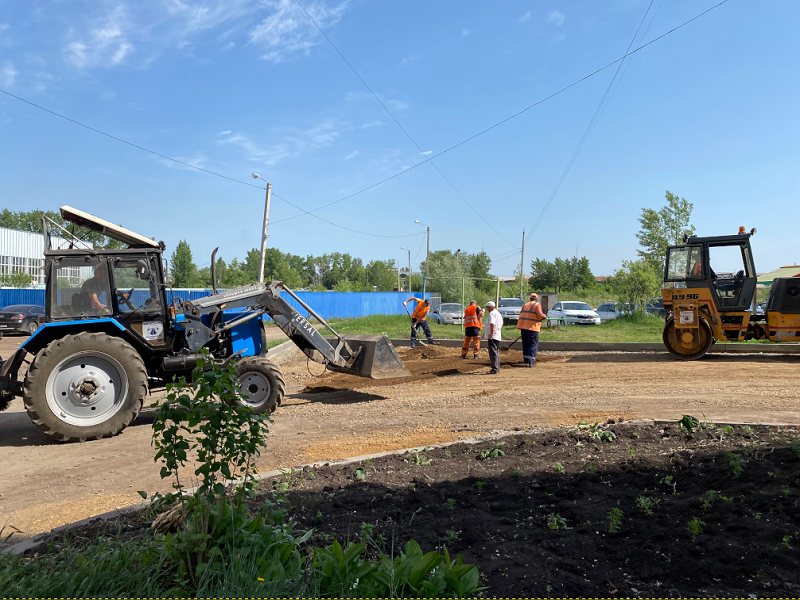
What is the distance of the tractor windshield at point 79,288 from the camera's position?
25.8ft

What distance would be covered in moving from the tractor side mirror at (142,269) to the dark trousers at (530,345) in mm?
8588

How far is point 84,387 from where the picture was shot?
746 cm

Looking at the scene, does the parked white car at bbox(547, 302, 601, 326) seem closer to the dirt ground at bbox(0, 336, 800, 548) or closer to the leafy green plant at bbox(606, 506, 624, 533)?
the dirt ground at bbox(0, 336, 800, 548)

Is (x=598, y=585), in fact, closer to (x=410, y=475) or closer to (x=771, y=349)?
(x=410, y=475)

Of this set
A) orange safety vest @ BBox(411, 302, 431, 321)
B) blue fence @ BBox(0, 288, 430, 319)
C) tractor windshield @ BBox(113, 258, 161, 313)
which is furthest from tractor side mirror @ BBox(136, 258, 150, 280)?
blue fence @ BBox(0, 288, 430, 319)

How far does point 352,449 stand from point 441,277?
39.4m

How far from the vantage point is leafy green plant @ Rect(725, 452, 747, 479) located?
428cm

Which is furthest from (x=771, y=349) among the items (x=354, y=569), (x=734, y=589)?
(x=354, y=569)

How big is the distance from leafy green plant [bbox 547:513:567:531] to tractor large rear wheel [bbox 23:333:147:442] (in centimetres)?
590

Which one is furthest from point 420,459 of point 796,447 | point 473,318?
point 473,318

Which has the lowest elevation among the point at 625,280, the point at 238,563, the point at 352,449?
the point at 352,449

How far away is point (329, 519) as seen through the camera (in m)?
3.95

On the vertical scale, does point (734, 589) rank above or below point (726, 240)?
below

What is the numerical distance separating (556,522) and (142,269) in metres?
6.93
